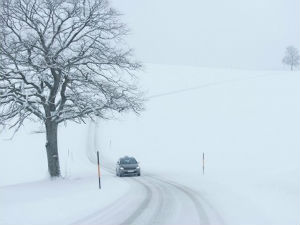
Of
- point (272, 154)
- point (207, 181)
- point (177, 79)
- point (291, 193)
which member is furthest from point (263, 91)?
point (291, 193)

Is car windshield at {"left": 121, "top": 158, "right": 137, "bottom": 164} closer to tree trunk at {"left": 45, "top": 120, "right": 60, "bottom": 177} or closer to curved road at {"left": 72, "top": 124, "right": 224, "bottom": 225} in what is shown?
tree trunk at {"left": 45, "top": 120, "right": 60, "bottom": 177}

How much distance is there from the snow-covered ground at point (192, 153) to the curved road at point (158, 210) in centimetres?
32

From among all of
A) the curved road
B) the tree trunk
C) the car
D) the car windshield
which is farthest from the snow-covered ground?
the car windshield

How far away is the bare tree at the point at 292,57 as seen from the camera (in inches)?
5645

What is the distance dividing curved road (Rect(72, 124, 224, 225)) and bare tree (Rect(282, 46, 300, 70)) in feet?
451

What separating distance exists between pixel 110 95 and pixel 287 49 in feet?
451

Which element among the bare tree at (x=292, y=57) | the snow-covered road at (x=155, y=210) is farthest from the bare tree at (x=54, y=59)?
the bare tree at (x=292, y=57)

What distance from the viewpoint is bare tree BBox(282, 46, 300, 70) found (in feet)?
470

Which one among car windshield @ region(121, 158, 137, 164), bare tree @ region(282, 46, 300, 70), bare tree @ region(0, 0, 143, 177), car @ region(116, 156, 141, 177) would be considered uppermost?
bare tree @ region(282, 46, 300, 70)

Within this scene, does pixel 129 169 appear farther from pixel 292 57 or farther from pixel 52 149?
pixel 292 57

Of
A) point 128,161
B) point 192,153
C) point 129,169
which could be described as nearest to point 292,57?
point 192,153

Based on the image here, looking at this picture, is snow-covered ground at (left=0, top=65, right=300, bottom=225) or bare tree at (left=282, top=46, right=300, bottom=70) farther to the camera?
bare tree at (left=282, top=46, right=300, bottom=70)

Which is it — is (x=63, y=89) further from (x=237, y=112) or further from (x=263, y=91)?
(x=263, y=91)

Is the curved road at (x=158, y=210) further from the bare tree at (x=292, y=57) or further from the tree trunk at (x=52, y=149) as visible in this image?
the bare tree at (x=292, y=57)
